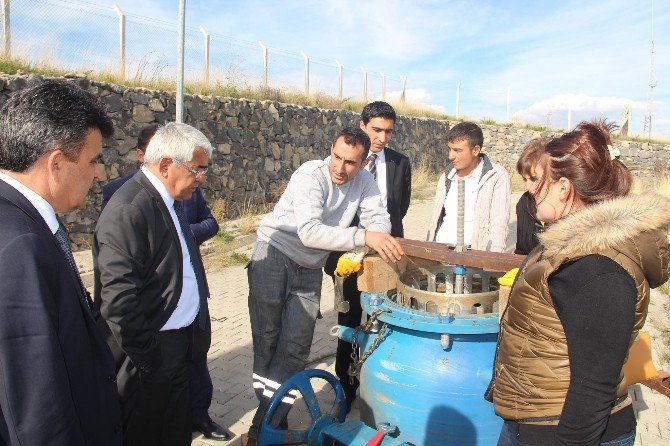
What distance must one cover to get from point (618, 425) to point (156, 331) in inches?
79.6

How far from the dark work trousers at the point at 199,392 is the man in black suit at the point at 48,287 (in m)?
1.84

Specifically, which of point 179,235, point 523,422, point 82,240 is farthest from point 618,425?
point 82,240

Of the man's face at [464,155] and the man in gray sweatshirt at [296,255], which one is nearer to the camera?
the man in gray sweatshirt at [296,255]

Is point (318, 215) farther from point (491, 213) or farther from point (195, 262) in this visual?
point (491, 213)

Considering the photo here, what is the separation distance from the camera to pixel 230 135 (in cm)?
1178

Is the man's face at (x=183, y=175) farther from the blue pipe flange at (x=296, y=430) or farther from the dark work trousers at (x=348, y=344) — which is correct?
the dark work trousers at (x=348, y=344)

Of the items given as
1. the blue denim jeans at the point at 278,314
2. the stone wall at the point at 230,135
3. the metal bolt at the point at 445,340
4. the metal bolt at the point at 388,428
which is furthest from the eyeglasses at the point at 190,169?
the stone wall at the point at 230,135

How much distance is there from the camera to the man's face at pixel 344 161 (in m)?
3.29

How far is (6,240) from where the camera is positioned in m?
1.35

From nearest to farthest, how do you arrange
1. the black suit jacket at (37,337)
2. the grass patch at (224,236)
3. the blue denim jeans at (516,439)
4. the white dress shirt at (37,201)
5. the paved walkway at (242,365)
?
the black suit jacket at (37,337) < the white dress shirt at (37,201) < the blue denim jeans at (516,439) < the paved walkway at (242,365) < the grass patch at (224,236)

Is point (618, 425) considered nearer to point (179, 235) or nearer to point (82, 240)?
point (179, 235)

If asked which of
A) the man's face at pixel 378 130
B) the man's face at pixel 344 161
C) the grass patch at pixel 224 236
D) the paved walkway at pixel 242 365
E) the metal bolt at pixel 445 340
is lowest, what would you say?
the paved walkway at pixel 242 365

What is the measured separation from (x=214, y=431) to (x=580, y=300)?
2817 millimetres

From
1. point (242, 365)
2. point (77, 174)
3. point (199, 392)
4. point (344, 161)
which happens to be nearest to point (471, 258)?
point (344, 161)
